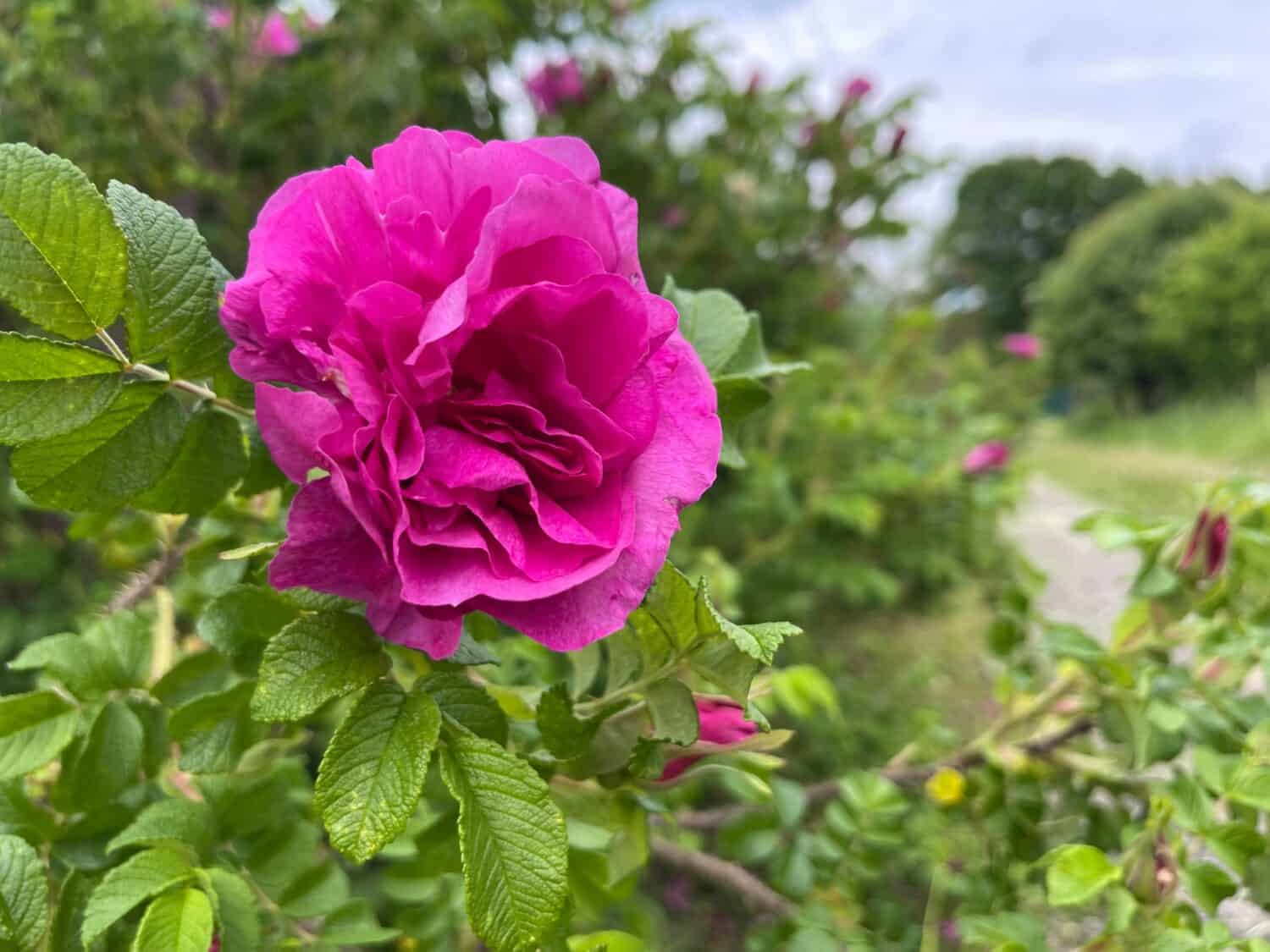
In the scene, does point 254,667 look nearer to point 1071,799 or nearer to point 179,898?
point 179,898

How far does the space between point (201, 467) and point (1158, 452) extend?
7.20m

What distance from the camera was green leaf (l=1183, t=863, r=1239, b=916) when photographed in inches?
20.2

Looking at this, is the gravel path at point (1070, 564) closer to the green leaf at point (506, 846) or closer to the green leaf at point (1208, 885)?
the green leaf at point (1208, 885)

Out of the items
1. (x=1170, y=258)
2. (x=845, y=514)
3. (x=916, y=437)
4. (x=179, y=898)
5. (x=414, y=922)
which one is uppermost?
(x=179, y=898)

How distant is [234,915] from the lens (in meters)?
0.38

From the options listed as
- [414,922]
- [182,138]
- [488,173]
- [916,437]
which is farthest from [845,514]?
[488,173]

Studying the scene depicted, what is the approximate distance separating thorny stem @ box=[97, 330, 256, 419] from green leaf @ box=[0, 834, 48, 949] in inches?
7.5

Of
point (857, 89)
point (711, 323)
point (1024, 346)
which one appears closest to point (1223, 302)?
point (1024, 346)

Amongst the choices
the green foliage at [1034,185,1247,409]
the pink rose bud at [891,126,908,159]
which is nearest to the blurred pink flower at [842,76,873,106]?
the pink rose bud at [891,126,908,159]

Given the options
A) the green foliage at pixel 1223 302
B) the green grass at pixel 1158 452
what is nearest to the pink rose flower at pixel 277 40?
the green grass at pixel 1158 452

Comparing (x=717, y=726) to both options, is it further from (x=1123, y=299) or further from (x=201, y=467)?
(x=1123, y=299)

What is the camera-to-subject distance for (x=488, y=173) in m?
0.31

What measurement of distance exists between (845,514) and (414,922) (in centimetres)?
101

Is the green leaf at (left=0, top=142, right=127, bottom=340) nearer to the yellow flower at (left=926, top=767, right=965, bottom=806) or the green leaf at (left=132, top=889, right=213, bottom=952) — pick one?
the green leaf at (left=132, top=889, right=213, bottom=952)
